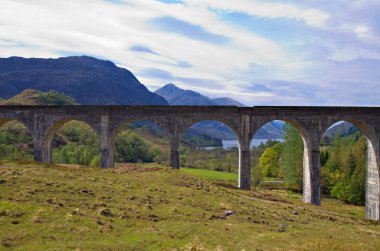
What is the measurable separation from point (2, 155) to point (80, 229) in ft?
239

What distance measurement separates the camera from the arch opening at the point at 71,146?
46.4m

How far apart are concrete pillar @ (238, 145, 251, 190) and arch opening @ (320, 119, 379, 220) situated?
10251mm

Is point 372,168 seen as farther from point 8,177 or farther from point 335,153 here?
point 8,177

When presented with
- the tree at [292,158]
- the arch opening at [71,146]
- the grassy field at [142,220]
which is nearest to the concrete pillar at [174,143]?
the grassy field at [142,220]

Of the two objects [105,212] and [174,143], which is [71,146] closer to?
[174,143]

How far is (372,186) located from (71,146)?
79.1m

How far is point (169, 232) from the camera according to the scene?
20.4 meters

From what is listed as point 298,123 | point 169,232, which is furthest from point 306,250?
point 298,123

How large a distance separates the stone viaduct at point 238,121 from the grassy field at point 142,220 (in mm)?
10195

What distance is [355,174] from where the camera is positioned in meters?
61.8

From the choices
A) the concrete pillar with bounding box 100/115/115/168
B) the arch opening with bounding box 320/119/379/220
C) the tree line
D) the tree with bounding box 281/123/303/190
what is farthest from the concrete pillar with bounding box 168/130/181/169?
the tree with bounding box 281/123/303/190

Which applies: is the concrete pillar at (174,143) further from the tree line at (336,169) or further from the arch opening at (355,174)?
the tree line at (336,169)

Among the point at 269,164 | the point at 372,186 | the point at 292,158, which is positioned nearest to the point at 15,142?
the point at 269,164

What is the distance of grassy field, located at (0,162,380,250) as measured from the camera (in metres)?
18.1
